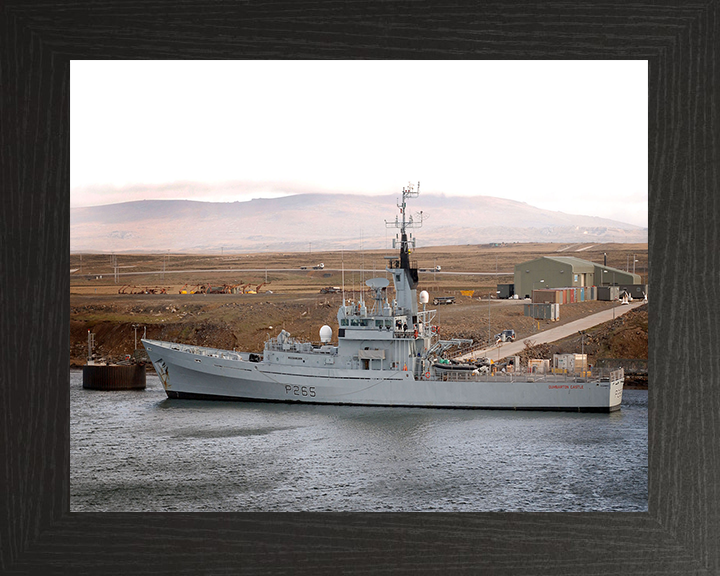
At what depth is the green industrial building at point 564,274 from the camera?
1064 cm

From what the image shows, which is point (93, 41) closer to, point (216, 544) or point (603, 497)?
point (216, 544)

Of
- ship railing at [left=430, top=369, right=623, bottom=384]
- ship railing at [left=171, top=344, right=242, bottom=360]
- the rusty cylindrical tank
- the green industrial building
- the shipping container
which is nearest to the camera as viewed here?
the green industrial building

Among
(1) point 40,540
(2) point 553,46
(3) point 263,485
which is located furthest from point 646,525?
(3) point 263,485

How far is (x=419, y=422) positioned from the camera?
11336mm

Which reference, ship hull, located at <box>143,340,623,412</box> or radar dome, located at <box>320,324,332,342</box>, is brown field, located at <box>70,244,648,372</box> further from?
radar dome, located at <box>320,324,332,342</box>

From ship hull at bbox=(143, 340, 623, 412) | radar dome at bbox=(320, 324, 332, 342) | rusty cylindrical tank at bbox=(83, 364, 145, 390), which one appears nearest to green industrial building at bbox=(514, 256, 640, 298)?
ship hull at bbox=(143, 340, 623, 412)

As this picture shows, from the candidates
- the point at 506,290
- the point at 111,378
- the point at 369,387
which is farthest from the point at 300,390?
the point at 111,378

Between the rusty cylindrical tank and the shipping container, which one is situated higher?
the shipping container

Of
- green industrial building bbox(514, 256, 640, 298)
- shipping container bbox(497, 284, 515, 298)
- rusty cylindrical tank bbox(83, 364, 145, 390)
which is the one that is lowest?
rusty cylindrical tank bbox(83, 364, 145, 390)

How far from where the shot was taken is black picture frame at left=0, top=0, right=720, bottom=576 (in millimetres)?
3148

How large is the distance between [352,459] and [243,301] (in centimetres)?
1086

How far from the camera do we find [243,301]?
753 inches

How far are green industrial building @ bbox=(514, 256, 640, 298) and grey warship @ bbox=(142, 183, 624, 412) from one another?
1863 mm

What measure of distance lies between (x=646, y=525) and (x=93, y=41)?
319cm
